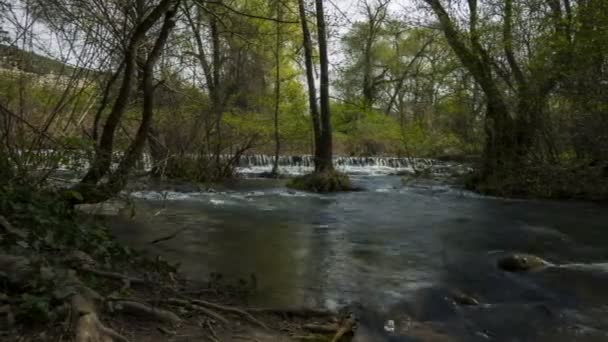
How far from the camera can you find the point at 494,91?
14039mm

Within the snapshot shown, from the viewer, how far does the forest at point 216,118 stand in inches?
155

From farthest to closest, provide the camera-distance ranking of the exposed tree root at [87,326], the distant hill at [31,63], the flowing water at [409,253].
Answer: the distant hill at [31,63], the flowing water at [409,253], the exposed tree root at [87,326]

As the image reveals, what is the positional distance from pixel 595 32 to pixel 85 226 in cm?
1126

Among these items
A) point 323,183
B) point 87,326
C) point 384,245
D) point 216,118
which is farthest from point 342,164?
point 87,326

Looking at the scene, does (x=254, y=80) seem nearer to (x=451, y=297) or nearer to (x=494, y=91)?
(x=494, y=91)

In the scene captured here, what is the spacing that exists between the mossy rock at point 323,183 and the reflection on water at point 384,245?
1.72 meters

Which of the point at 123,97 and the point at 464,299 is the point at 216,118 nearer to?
the point at 123,97

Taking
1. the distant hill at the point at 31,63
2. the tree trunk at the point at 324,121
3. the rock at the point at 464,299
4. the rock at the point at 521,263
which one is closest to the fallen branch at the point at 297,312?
the rock at the point at 464,299

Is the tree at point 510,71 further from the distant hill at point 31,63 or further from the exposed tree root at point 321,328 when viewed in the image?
the distant hill at point 31,63

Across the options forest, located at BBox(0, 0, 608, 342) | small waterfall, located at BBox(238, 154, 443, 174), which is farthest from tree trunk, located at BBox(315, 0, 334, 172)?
small waterfall, located at BBox(238, 154, 443, 174)

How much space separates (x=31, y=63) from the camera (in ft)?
19.0

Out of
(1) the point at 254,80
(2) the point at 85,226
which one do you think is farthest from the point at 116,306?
(1) the point at 254,80

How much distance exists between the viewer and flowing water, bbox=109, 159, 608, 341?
15.8 feet

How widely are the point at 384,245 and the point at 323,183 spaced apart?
755cm
